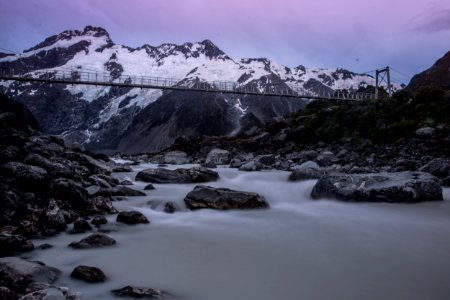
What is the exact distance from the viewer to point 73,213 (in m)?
9.69

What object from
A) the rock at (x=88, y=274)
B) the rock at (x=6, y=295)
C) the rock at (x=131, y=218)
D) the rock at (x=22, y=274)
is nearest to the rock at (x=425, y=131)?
the rock at (x=131, y=218)

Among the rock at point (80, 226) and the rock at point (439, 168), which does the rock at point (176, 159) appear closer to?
the rock at point (439, 168)

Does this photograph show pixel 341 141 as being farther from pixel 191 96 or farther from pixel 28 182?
pixel 191 96

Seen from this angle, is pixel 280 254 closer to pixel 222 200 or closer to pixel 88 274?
pixel 88 274

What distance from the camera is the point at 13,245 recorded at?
23.1 feet

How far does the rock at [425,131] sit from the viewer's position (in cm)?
2312

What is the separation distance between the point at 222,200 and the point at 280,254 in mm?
4254

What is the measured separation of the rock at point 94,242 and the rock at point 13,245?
779 mm

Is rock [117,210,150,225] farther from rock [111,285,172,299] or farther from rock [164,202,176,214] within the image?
rock [111,285,172,299]

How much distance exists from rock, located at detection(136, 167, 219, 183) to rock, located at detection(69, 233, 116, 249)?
8.85m

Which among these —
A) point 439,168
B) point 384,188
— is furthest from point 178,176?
point 439,168

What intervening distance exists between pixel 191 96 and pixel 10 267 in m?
186

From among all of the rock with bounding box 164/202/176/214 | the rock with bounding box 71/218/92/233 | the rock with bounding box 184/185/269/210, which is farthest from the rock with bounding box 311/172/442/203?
the rock with bounding box 71/218/92/233

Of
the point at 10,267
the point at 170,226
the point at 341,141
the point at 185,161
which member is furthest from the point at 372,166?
the point at 185,161
